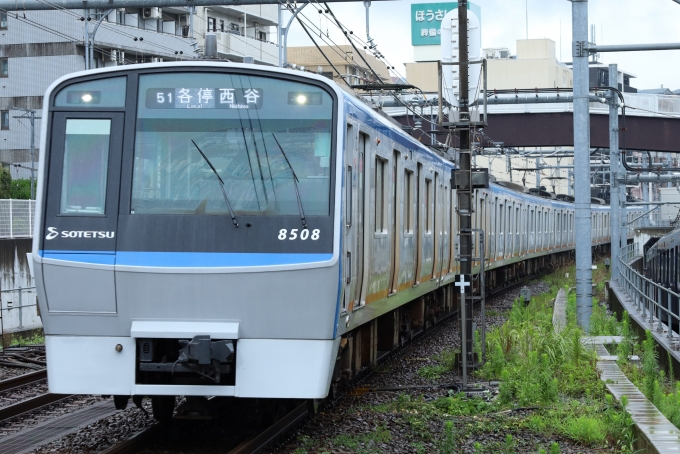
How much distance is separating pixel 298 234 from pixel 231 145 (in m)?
0.86

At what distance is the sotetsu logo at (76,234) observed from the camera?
7.62 m

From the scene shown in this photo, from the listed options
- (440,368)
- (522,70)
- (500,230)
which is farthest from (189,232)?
(522,70)

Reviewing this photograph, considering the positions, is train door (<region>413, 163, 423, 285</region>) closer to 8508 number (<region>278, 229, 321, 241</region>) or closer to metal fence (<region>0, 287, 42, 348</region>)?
8508 number (<region>278, 229, 321, 241</region>)

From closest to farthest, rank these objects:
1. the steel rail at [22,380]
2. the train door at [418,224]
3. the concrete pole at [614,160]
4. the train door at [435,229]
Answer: the steel rail at [22,380], the train door at [418,224], the train door at [435,229], the concrete pole at [614,160]

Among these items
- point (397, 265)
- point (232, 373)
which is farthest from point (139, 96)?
point (397, 265)

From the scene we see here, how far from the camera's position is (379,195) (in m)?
10.3

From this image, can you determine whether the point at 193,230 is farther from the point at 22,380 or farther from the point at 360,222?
the point at 22,380

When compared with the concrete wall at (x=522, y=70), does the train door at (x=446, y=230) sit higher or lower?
lower

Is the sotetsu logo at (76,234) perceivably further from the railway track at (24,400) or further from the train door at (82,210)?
the railway track at (24,400)

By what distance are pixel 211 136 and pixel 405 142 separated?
4571mm

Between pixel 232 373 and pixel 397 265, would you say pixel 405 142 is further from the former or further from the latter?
pixel 232 373

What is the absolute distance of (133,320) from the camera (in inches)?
299

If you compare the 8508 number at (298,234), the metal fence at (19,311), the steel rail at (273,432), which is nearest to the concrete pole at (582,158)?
the steel rail at (273,432)

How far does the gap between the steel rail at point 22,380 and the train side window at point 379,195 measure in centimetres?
443
